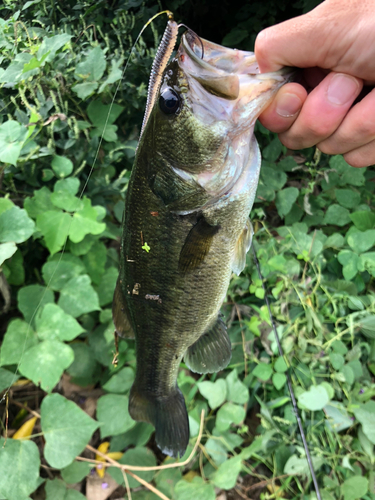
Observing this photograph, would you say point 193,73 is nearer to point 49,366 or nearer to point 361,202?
point 49,366

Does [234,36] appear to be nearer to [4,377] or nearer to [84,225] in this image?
[84,225]

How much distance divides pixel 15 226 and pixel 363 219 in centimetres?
190

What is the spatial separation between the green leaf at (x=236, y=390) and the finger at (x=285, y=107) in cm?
116

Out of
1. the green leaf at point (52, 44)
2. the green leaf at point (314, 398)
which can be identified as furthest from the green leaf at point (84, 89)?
the green leaf at point (314, 398)

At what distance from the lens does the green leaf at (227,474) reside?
1229mm

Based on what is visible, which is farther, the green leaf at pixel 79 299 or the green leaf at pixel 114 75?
the green leaf at pixel 114 75

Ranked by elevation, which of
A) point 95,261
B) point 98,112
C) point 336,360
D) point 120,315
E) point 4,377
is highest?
point 98,112

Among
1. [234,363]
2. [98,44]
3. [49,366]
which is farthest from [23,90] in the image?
[234,363]

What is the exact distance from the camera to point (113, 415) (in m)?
1.35

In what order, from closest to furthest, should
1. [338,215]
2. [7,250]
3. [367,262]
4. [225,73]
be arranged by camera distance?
[225,73], [7,250], [367,262], [338,215]

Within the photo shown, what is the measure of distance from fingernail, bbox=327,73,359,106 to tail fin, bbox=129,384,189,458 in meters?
1.03

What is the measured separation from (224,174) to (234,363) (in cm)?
123

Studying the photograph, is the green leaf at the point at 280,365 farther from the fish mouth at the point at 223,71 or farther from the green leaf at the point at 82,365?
the fish mouth at the point at 223,71

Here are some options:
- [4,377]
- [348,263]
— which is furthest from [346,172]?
[4,377]
